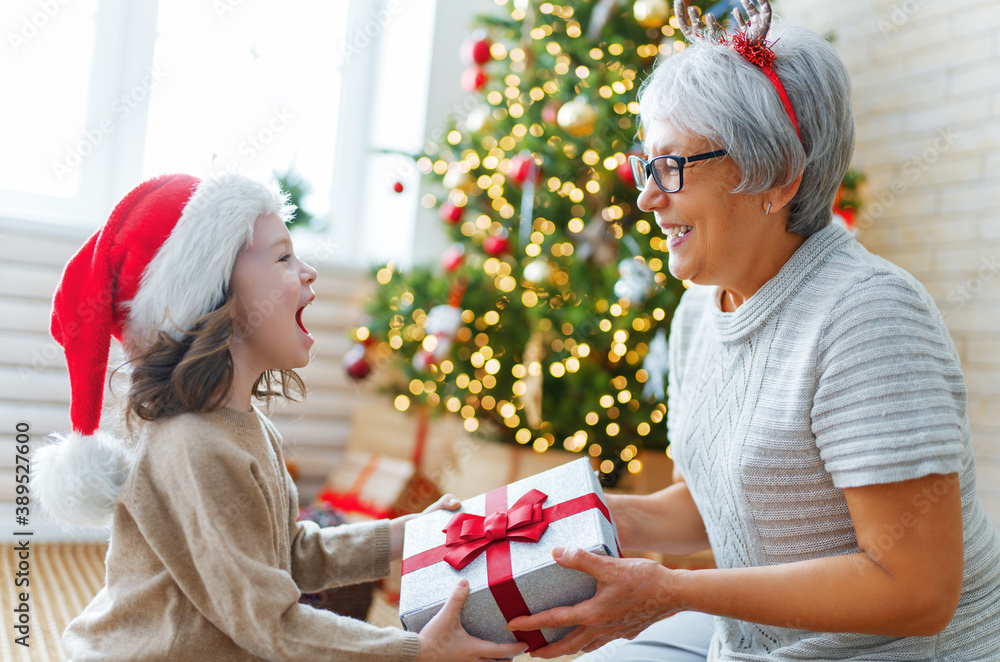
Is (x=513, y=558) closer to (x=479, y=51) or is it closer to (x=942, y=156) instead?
(x=479, y=51)

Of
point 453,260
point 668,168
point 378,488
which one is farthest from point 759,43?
point 378,488

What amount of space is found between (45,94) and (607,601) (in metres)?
3.42

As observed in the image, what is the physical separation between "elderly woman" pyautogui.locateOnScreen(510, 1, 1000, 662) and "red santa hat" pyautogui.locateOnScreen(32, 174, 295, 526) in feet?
2.13

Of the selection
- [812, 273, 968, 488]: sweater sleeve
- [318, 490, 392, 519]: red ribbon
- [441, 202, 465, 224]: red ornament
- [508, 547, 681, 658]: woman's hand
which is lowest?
[318, 490, 392, 519]: red ribbon

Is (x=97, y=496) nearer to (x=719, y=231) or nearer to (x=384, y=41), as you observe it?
(x=719, y=231)

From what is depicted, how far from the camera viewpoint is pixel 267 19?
151 inches

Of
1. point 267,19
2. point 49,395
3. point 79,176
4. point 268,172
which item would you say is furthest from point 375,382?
point 267,19

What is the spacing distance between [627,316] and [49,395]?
7.89 feet

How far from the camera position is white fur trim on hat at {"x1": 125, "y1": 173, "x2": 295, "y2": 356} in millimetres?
1100

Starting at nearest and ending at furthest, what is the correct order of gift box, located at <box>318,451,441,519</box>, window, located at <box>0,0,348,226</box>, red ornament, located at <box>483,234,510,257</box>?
red ornament, located at <box>483,234,510,257</box> → gift box, located at <box>318,451,441,519</box> → window, located at <box>0,0,348,226</box>

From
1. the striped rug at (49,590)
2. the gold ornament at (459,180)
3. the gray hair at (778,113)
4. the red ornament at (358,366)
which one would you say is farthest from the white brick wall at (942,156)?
the striped rug at (49,590)

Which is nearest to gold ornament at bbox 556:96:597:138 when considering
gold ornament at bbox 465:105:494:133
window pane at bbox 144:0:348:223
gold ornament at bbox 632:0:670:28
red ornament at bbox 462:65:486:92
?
gold ornament at bbox 632:0:670:28

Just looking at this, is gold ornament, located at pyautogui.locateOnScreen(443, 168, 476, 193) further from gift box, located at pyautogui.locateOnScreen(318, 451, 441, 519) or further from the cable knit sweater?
the cable knit sweater

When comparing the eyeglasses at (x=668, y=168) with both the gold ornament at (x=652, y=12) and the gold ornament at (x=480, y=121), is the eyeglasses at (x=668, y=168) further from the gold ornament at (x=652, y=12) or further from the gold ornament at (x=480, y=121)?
the gold ornament at (x=480, y=121)
